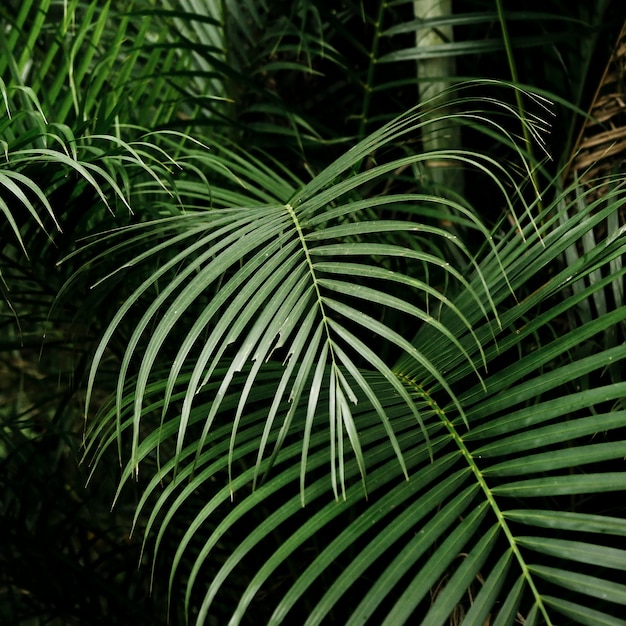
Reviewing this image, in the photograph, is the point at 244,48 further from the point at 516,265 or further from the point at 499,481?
the point at 499,481

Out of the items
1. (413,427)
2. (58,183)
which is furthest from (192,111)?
(413,427)

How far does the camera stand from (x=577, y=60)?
105cm

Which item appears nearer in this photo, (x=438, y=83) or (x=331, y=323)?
(x=331, y=323)

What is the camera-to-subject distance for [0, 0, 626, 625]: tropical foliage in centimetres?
53

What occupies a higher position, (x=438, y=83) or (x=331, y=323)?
(x=438, y=83)

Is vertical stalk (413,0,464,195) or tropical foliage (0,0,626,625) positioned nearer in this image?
tropical foliage (0,0,626,625)

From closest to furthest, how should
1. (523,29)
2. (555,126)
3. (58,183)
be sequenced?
(58,183) → (555,126) → (523,29)

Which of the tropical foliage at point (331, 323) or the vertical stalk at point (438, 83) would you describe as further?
the vertical stalk at point (438, 83)

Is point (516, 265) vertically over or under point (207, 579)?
over

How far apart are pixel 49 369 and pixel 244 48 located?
2.90 ft

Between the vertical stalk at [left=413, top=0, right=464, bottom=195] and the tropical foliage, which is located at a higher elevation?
the vertical stalk at [left=413, top=0, right=464, bottom=195]

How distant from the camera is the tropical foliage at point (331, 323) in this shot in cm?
53

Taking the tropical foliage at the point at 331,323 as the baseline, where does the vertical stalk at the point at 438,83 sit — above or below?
above

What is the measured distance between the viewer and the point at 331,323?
1.70 ft
